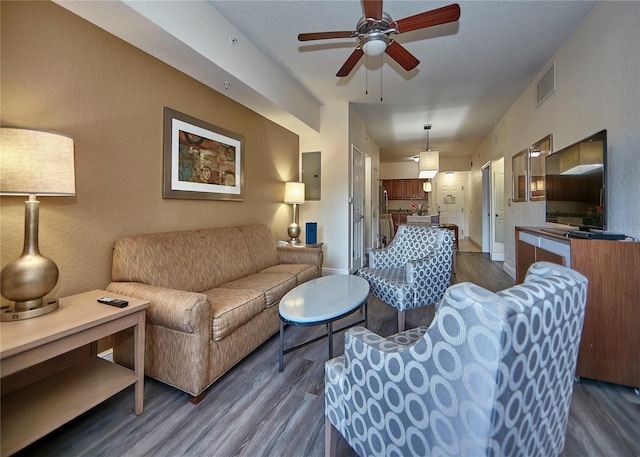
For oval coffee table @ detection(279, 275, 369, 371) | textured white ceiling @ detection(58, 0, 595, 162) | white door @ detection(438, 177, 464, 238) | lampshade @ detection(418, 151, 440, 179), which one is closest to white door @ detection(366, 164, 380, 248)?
lampshade @ detection(418, 151, 440, 179)

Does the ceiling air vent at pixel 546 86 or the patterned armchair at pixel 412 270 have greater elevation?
the ceiling air vent at pixel 546 86

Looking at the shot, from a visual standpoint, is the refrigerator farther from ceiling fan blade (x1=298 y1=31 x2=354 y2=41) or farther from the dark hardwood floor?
the dark hardwood floor

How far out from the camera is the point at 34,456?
1.27m

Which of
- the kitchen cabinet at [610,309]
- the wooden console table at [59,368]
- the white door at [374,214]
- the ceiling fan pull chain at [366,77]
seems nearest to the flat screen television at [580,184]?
the kitchen cabinet at [610,309]

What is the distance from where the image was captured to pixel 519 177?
14.0ft

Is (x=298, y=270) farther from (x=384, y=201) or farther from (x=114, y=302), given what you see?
(x=384, y=201)

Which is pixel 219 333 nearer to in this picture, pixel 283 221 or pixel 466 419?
pixel 466 419

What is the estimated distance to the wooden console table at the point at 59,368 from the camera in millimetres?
1099

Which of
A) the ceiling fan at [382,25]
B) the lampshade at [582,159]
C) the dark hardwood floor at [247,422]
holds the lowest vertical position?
the dark hardwood floor at [247,422]

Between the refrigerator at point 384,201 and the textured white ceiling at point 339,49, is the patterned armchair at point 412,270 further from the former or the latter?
the refrigerator at point 384,201

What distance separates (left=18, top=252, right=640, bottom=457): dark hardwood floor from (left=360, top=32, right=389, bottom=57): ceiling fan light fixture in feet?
7.61

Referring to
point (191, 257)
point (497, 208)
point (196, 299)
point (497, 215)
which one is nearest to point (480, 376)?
point (196, 299)

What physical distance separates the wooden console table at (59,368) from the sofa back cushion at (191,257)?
28 cm

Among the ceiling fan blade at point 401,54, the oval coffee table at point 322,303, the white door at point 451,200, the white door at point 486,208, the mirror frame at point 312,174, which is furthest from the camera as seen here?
the white door at point 451,200
